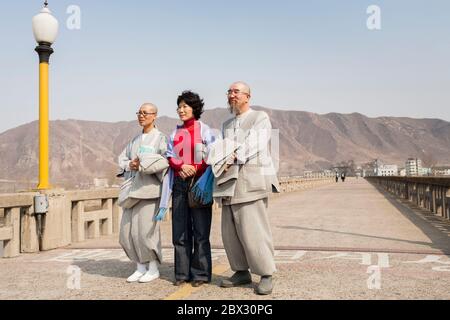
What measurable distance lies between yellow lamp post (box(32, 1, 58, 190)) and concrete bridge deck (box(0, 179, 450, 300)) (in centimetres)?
133

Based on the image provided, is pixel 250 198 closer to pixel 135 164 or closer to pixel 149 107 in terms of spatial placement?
pixel 135 164

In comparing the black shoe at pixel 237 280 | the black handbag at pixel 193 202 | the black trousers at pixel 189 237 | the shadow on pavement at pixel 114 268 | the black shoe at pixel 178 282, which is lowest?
the shadow on pavement at pixel 114 268

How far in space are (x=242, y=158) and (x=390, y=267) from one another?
2.40 meters

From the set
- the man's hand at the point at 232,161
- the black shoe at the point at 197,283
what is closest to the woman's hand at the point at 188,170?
the man's hand at the point at 232,161

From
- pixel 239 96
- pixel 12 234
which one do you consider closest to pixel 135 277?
pixel 239 96

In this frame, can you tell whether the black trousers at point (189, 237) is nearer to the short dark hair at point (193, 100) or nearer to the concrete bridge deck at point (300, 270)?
the concrete bridge deck at point (300, 270)

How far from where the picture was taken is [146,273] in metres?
4.48

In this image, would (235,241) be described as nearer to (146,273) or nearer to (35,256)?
(146,273)

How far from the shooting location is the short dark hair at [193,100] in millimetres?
4395

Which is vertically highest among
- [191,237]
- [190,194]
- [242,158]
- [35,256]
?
[242,158]

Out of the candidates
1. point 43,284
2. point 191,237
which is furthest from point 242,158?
point 43,284

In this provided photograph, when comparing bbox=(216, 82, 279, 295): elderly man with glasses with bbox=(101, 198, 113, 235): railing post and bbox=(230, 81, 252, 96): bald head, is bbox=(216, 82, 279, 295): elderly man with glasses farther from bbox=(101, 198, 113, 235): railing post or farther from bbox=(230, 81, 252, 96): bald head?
bbox=(101, 198, 113, 235): railing post

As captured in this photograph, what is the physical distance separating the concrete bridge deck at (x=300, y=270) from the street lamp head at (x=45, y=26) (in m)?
3.34

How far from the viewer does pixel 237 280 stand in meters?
4.16
